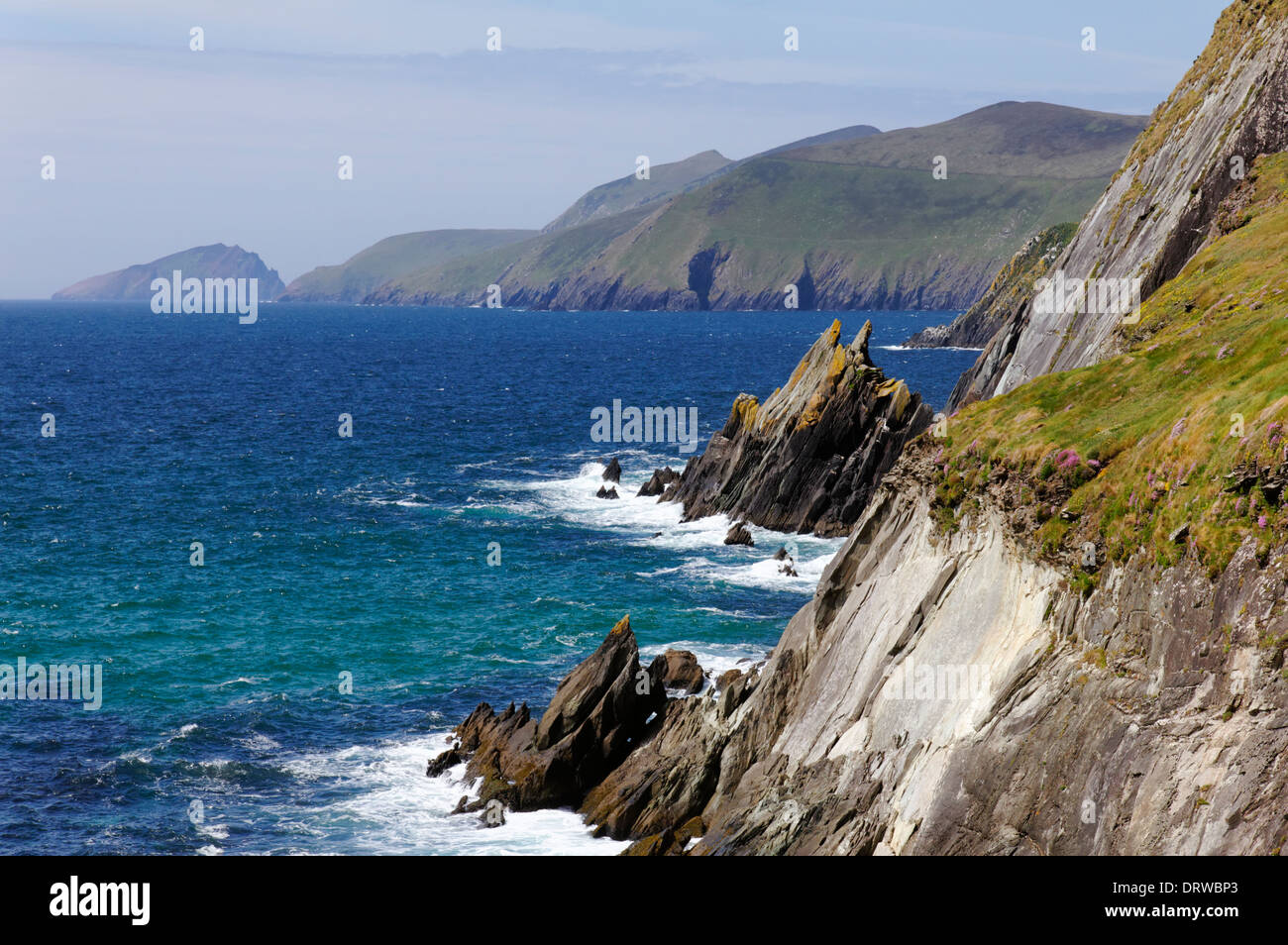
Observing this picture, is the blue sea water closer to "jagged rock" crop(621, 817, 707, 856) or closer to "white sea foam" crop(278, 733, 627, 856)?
"white sea foam" crop(278, 733, 627, 856)

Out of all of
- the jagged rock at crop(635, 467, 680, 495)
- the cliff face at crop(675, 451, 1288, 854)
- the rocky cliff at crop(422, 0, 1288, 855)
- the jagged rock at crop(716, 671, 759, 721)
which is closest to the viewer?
the cliff face at crop(675, 451, 1288, 854)

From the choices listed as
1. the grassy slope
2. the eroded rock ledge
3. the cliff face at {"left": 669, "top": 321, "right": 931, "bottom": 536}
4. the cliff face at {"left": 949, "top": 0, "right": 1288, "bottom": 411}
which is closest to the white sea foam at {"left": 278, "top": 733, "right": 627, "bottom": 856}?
the eroded rock ledge

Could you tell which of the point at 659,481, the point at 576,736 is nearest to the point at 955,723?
the point at 576,736

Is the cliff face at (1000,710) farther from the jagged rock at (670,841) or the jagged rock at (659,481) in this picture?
the jagged rock at (659,481)

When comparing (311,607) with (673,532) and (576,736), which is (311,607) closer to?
(673,532)

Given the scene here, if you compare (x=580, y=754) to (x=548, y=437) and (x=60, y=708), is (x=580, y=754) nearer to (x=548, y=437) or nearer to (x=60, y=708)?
(x=60, y=708)

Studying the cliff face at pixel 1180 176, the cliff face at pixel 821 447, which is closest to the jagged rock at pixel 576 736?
the cliff face at pixel 1180 176
